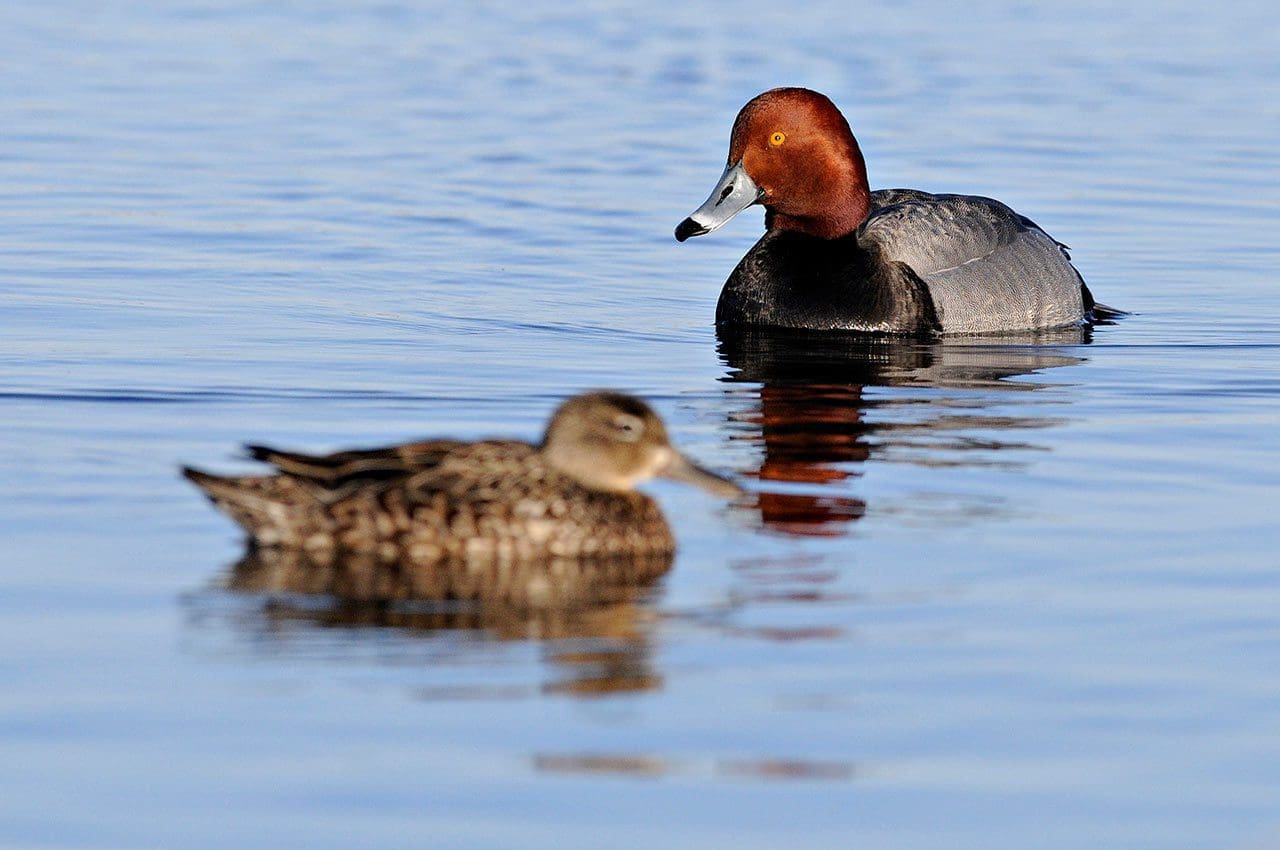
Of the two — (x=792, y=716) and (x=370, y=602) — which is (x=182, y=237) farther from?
(x=792, y=716)

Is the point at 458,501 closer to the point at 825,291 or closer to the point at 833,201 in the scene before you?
the point at 825,291

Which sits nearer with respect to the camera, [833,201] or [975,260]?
[833,201]

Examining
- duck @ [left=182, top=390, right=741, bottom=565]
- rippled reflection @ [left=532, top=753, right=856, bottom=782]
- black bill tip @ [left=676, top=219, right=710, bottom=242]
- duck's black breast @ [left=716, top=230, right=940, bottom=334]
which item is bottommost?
rippled reflection @ [left=532, top=753, right=856, bottom=782]

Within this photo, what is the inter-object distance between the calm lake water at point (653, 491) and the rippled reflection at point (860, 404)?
36mm

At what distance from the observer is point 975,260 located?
13.6 m

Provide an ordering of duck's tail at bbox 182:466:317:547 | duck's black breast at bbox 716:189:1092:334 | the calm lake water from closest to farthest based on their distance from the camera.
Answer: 1. the calm lake water
2. duck's tail at bbox 182:466:317:547
3. duck's black breast at bbox 716:189:1092:334

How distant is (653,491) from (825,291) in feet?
14.7

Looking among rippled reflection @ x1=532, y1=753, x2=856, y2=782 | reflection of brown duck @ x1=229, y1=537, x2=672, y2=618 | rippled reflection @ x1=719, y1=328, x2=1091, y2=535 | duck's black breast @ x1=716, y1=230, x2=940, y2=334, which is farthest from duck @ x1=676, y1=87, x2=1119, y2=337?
rippled reflection @ x1=532, y1=753, x2=856, y2=782

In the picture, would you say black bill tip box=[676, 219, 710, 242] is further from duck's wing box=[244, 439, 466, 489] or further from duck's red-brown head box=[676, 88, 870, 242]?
duck's wing box=[244, 439, 466, 489]

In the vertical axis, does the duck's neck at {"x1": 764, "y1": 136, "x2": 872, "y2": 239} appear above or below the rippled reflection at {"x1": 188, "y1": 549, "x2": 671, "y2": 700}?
above

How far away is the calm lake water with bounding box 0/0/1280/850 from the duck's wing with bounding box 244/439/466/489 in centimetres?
34

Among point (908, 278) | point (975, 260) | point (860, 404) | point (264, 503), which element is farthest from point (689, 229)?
point (264, 503)

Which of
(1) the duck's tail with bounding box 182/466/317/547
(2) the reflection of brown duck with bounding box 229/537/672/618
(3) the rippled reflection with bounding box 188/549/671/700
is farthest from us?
(1) the duck's tail with bounding box 182/466/317/547

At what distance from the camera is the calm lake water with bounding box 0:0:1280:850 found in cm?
552
